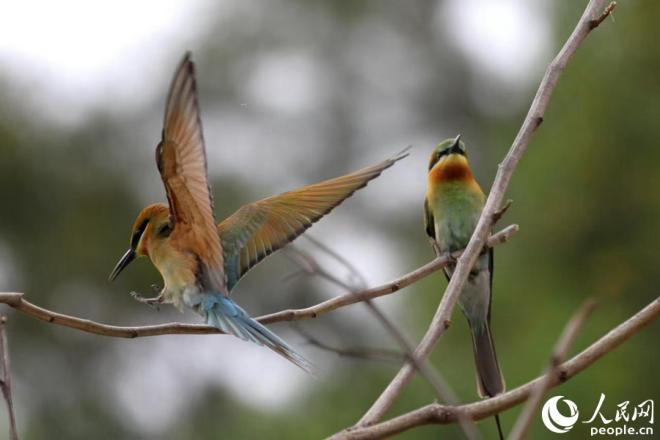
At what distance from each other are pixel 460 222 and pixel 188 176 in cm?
126

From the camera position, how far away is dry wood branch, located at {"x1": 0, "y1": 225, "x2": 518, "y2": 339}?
5.29 ft

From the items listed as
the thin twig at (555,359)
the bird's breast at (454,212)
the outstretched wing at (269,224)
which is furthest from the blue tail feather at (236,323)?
the bird's breast at (454,212)

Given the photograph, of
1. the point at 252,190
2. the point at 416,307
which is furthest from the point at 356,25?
the point at 416,307

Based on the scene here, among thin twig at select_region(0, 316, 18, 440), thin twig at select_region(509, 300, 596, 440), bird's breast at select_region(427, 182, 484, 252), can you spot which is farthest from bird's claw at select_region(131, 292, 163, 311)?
thin twig at select_region(509, 300, 596, 440)

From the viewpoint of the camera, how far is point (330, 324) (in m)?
9.97

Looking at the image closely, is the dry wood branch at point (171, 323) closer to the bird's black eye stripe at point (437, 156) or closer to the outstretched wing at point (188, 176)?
the outstretched wing at point (188, 176)

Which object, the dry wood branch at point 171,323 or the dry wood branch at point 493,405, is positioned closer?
the dry wood branch at point 493,405

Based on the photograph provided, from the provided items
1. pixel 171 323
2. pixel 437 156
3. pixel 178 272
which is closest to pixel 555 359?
pixel 171 323

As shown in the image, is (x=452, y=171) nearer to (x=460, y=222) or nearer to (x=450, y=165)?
(x=450, y=165)

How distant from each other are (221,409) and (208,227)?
663 centimetres

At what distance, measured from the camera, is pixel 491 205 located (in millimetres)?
1722

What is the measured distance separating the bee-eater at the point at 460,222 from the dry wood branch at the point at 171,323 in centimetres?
92

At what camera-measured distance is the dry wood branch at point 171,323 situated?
161 cm

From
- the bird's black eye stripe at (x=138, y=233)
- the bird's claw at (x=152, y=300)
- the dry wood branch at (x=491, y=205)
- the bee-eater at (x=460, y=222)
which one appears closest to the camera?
the dry wood branch at (x=491, y=205)
